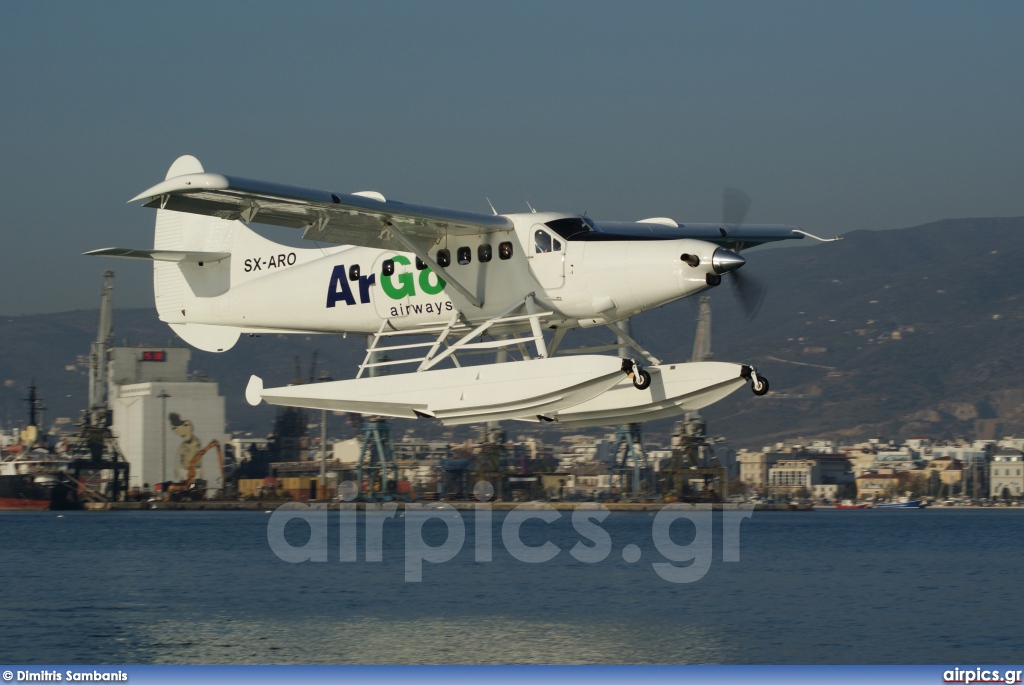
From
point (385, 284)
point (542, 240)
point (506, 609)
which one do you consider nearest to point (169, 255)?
point (385, 284)

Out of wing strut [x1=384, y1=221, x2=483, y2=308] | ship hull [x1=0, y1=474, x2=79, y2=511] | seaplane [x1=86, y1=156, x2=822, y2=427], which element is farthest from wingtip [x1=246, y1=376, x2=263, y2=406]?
ship hull [x1=0, y1=474, x2=79, y2=511]

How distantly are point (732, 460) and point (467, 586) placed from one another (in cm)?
12694

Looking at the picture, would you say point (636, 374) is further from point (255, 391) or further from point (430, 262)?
point (255, 391)

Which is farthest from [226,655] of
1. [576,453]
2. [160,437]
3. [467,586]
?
[576,453]

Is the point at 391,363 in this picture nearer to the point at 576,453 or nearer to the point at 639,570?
the point at 639,570

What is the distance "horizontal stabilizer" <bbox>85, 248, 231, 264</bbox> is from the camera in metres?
19.1

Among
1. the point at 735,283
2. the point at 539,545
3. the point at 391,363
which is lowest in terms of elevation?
the point at 539,545

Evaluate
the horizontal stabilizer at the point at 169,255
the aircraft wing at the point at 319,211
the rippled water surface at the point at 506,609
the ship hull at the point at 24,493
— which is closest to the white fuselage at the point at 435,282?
the horizontal stabilizer at the point at 169,255

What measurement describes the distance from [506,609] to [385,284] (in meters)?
9.85

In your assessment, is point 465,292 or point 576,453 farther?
point 576,453

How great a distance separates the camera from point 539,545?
52.5m

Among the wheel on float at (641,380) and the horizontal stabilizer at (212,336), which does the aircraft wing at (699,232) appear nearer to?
the wheel on float at (641,380)

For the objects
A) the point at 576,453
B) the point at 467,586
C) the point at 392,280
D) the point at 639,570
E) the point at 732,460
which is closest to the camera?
the point at 392,280

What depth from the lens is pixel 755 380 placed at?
1719 cm
